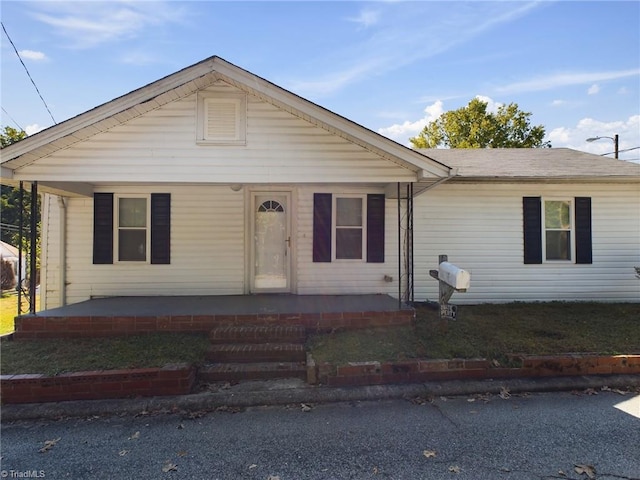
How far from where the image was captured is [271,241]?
24.4 feet

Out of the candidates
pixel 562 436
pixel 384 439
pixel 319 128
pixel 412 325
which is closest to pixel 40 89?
pixel 319 128

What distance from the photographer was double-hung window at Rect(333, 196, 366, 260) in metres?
7.39

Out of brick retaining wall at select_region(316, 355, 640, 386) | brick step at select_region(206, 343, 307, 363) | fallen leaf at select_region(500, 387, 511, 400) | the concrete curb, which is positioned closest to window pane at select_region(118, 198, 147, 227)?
brick step at select_region(206, 343, 307, 363)

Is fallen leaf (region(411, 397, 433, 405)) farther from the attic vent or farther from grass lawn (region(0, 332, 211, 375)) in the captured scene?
the attic vent

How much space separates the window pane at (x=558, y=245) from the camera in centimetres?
783

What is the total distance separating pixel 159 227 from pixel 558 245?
8.82 metres

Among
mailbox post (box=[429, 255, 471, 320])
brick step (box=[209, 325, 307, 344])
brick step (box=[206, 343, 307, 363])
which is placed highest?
mailbox post (box=[429, 255, 471, 320])

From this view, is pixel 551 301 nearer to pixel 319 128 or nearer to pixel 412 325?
pixel 412 325

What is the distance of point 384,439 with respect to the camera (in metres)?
3.06

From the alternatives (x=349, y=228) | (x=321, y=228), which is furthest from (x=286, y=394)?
(x=349, y=228)

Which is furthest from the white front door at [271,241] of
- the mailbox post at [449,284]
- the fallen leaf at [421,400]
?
the fallen leaf at [421,400]

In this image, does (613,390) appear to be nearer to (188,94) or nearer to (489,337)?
(489,337)

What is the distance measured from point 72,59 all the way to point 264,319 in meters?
8.35

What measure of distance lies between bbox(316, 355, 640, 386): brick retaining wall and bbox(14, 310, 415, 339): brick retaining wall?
1206mm
